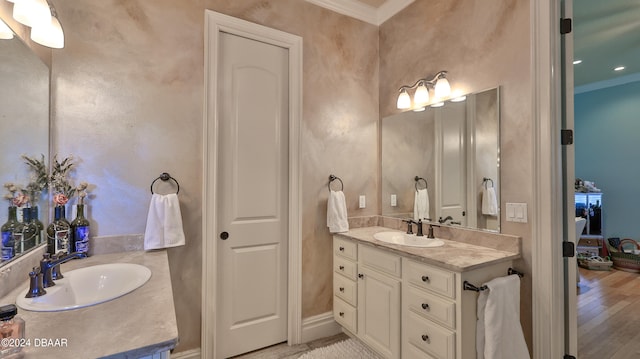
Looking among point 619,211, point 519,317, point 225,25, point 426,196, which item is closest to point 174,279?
point 225,25

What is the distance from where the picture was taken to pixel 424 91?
2.29m

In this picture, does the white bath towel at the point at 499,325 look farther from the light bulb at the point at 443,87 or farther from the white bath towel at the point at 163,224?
the white bath towel at the point at 163,224

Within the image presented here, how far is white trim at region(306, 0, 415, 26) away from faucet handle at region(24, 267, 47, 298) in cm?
252

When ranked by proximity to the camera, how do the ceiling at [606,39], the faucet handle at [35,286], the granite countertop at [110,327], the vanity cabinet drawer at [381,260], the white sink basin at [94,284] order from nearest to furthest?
→ the granite countertop at [110,327] < the faucet handle at [35,286] < the white sink basin at [94,284] < the vanity cabinet drawer at [381,260] < the ceiling at [606,39]

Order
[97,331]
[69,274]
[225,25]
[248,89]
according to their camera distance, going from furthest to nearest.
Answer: [248,89], [225,25], [69,274], [97,331]

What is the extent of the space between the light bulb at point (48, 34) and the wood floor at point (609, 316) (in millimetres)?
3777

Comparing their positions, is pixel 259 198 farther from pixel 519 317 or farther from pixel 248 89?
pixel 519 317

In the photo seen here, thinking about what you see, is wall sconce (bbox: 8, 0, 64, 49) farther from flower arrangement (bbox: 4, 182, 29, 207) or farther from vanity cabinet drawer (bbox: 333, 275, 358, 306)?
vanity cabinet drawer (bbox: 333, 275, 358, 306)

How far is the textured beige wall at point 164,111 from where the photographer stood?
5.49 ft

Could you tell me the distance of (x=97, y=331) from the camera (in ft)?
2.56

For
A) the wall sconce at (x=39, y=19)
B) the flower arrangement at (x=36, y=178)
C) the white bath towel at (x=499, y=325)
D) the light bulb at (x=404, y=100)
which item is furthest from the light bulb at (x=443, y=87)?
the flower arrangement at (x=36, y=178)

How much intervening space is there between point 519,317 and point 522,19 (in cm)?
178

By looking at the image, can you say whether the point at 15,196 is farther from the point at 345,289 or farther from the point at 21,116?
the point at 345,289

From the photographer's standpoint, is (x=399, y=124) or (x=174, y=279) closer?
(x=174, y=279)
